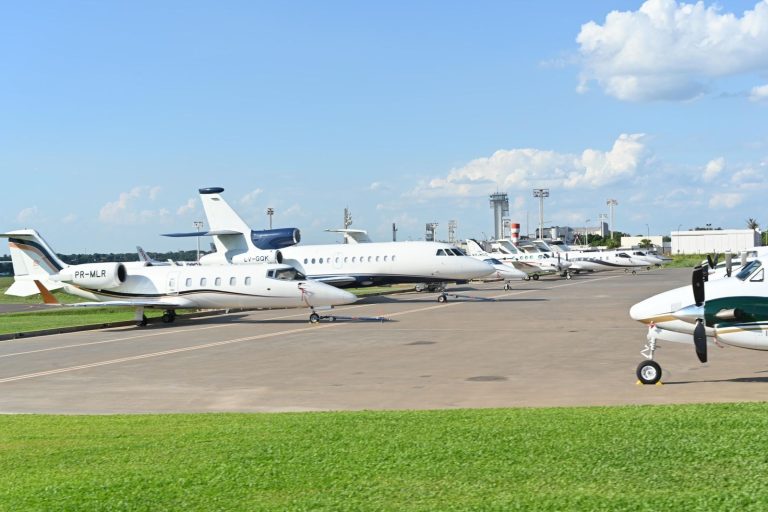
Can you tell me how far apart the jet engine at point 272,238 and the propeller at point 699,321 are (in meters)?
35.5

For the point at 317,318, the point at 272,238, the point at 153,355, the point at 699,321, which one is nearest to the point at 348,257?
the point at 272,238

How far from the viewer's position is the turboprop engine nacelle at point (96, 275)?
33.0m

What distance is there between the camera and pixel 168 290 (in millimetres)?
32906

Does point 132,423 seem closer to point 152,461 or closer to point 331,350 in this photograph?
point 152,461

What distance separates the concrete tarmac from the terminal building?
143171mm

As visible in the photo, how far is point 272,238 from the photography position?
4753 cm

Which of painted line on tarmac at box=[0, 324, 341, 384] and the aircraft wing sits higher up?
the aircraft wing

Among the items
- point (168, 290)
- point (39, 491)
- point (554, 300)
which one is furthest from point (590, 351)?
point (554, 300)

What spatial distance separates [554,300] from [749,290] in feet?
91.5

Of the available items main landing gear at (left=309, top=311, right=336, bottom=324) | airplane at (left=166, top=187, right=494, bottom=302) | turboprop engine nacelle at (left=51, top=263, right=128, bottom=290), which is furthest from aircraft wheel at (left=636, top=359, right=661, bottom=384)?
airplane at (left=166, top=187, right=494, bottom=302)

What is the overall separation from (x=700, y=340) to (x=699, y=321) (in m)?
0.39

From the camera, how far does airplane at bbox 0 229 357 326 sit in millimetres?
30531

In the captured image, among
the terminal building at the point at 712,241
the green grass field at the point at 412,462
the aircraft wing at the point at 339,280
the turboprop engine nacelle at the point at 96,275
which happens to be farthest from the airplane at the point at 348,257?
the terminal building at the point at 712,241

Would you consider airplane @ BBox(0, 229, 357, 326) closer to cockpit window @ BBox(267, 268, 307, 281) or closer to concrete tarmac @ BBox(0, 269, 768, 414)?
cockpit window @ BBox(267, 268, 307, 281)
